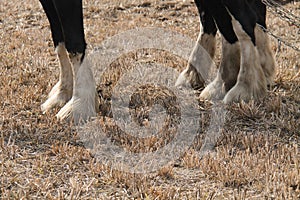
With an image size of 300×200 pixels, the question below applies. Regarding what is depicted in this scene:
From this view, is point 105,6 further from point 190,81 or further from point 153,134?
point 153,134

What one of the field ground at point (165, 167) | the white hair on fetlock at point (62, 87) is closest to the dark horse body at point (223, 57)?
the white hair on fetlock at point (62, 87)

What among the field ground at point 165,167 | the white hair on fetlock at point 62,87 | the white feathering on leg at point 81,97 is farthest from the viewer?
the white hair on fetlock at point 62,87

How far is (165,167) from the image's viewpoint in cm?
282

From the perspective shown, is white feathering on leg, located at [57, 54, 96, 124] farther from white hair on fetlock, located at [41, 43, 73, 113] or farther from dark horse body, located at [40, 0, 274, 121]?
white hair on fetlock, located at [41, 43, 73, 113]

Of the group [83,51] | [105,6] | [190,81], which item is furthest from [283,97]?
[105,6]

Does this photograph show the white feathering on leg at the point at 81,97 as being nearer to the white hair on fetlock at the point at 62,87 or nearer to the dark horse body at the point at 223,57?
the dark horse body at the point at 223,57

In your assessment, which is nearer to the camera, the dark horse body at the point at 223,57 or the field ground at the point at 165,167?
the field ground at the point at 165,167

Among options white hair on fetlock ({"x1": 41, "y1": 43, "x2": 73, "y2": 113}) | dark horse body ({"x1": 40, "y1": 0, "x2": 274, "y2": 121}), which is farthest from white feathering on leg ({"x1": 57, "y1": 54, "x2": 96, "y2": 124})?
white hair on fetlock ({"x1": 41, "y1": 43, "x2": 73, "y2": 113})

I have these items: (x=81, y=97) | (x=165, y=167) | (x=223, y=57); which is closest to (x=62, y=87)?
(x=81, y=97)

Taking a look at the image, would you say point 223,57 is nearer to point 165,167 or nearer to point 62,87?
point 62,87

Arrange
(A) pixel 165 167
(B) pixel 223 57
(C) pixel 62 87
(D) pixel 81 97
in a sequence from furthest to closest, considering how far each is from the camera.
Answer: (B) pixel 223 57 < (C) pixel 62 87 < (D) pixel 81 97 < (A) pixel 165 167

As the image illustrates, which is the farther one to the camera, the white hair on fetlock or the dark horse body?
the white hair on fetlock

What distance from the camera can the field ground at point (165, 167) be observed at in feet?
8.52

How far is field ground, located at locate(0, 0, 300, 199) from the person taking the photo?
8.52 feet
